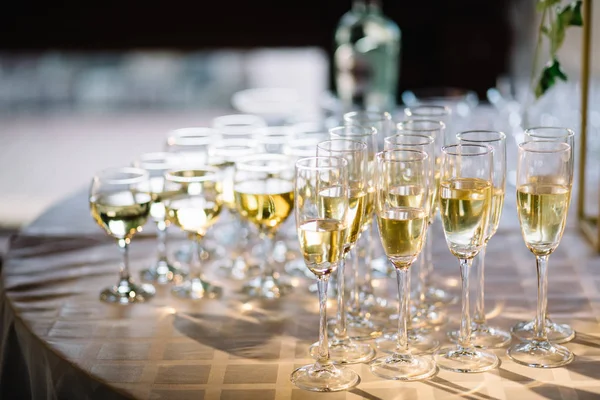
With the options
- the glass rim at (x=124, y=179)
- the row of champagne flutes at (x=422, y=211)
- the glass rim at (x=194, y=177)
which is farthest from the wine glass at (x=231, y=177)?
the row of champagne flutes at (x=422, y=211)

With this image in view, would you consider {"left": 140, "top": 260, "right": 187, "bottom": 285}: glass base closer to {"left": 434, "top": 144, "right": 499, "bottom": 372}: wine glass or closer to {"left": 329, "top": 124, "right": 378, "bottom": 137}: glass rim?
{"left": 329, "top": 124, "right": 378, "bottom": 137}: glass rim

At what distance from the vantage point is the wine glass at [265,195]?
1721 millimetres

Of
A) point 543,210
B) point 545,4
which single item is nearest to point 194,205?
point 543,210

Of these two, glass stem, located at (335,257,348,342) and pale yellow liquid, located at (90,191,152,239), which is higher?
pale yellow liquid, located at (90,191,152,239)

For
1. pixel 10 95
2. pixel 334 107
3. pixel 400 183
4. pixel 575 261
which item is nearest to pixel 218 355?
pixel 400 183

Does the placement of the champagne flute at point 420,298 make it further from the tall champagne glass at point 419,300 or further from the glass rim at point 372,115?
the glass rim at point 372,115

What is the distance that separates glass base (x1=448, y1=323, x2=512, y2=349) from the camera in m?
1.50

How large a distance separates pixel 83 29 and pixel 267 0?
109 cm

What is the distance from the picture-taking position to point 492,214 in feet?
4.58

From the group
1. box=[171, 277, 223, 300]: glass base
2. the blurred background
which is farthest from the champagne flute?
the blurred background

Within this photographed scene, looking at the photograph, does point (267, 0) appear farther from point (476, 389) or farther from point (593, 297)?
point (476, 389)

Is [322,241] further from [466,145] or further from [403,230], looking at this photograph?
[466,145]

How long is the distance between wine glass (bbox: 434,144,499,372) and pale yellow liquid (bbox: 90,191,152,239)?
2.19 feet

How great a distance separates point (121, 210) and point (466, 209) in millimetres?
738
